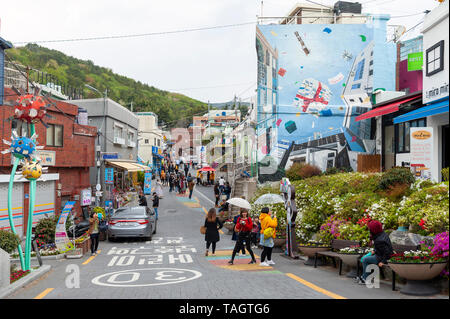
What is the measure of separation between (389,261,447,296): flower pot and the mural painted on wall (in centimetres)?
1822

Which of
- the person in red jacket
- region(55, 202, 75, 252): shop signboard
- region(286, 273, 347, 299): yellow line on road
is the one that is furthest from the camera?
region(55, 202, 75, 252): shop signboard

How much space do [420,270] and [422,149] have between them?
559cm

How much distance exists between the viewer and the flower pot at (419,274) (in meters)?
7.50

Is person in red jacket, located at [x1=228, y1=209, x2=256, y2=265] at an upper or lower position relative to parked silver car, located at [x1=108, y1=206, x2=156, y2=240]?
upper

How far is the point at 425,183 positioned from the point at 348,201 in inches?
92.4

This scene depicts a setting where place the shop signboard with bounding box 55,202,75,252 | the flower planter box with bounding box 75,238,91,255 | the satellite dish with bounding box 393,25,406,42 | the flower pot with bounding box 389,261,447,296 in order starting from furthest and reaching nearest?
the satellite dish with bounding box 393,25,406,42 → the flower planter box with bounding box 75,238,91,255 → the shop signboard with bounding box 55,202,75,252 → the flower pot with bounding box 389,261,447,296

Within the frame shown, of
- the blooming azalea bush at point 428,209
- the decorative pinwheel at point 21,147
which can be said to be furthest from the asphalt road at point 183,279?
the decorative pinwheel at point 21,147

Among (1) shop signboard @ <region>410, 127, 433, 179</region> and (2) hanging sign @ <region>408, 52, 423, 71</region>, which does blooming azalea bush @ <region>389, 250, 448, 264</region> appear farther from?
(2) hanging sign @ <region>408, 52, 423, 71</region>

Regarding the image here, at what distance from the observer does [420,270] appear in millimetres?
7520

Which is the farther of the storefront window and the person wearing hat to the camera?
the storefront window

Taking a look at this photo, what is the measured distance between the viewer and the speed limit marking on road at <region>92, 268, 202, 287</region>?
960 cm

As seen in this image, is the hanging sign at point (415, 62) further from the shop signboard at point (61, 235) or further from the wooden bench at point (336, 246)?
the shop signboard at point (61, 235)

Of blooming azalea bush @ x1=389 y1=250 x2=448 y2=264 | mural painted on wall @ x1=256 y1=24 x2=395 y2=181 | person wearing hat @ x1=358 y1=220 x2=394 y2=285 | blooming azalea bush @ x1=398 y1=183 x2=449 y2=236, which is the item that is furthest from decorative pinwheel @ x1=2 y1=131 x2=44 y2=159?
mural painted on wall @ x1=256 y1=24 x2=395 y2=181

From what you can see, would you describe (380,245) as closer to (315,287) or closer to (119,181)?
(315,287)
